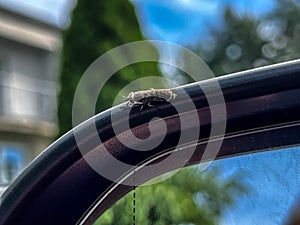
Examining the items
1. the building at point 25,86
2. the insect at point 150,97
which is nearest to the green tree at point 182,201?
the insect at point 150,97

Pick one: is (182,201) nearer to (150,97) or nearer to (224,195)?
(224,195)

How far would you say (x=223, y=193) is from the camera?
3.35 feet

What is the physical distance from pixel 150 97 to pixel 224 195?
7.9 inches

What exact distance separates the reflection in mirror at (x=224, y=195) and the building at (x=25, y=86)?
46.8 ft

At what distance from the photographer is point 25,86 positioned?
16.7m

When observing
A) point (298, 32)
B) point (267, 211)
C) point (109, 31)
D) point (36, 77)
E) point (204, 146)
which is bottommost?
point (267, 211)

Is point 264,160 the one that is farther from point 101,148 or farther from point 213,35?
point 213,35

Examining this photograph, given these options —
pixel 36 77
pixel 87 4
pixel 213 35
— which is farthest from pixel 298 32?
pixel 87 4

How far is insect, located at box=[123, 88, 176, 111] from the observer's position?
103cm

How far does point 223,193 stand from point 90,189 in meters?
0.22

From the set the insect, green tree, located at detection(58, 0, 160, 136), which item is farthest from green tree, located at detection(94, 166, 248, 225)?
green tree, located at detection(58, 0, 160, 136)

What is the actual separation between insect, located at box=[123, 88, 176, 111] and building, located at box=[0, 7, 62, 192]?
47.0ft

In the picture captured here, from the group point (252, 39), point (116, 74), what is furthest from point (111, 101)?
point (252, 39)

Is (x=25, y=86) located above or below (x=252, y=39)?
below
